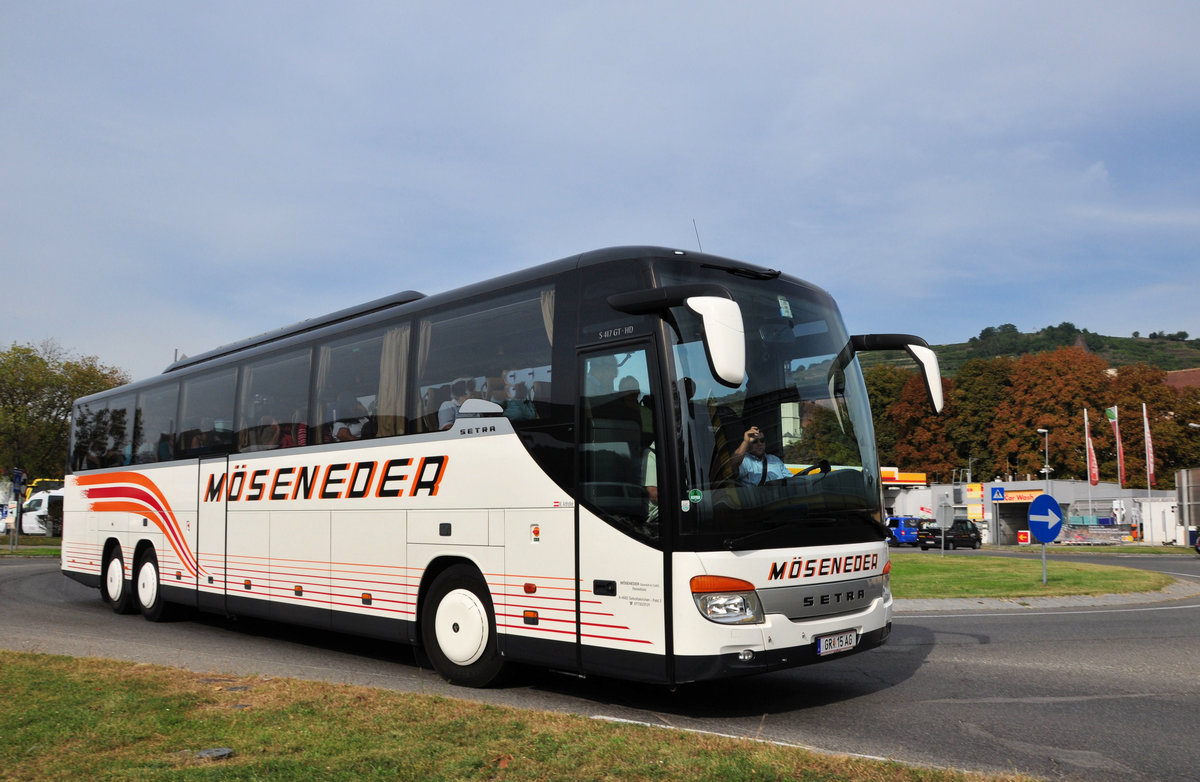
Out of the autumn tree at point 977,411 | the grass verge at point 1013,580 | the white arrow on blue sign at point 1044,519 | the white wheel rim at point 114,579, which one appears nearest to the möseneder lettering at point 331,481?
the white wheel rim at point 114,579

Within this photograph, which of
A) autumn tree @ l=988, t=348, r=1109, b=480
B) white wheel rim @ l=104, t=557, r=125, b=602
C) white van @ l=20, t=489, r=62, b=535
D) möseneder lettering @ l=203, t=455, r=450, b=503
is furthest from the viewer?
autumn tree @ l=988, t=348, r=1109, b=480

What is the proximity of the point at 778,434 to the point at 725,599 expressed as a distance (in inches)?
52.7

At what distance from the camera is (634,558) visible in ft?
23.9

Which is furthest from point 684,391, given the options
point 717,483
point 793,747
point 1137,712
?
point 1137,712

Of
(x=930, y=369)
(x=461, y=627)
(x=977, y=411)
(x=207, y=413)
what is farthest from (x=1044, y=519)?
(x=977, y=411)

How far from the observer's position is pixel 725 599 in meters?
7.00

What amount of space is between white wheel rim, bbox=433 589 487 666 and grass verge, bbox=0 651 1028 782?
3.65ft

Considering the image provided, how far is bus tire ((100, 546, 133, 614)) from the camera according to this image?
51.9ft

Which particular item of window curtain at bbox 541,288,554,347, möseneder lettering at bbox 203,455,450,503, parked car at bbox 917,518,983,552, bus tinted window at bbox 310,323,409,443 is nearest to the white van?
möseneder lettering at bbox 203,455,450,503

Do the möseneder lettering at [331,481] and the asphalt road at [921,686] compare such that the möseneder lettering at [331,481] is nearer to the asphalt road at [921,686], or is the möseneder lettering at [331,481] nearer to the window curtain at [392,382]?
the window curtain at [392,382]

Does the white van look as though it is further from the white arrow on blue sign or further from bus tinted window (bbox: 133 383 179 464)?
the white arrow on blue sign

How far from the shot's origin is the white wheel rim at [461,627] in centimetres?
873

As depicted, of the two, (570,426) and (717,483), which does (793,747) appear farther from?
(570,426)

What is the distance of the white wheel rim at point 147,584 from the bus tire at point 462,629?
24.7 ft
